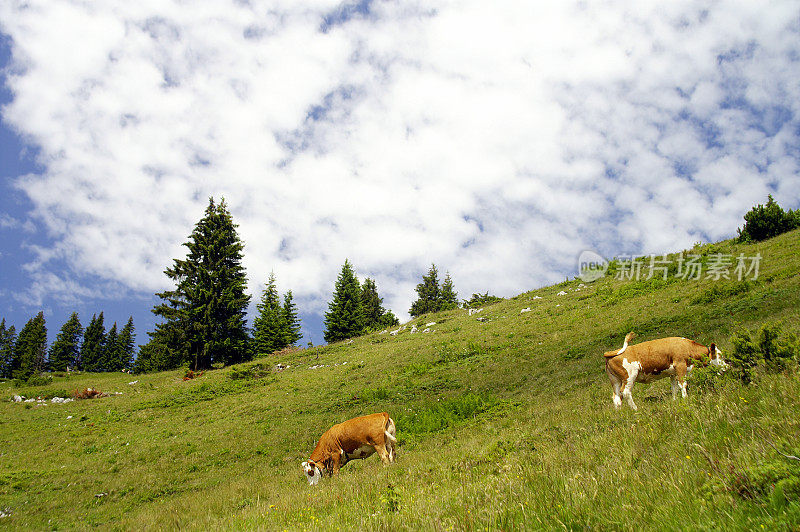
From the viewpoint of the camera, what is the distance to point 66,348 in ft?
332

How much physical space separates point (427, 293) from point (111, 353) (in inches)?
3291

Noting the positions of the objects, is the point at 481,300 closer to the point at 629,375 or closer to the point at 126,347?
the point at 629,375

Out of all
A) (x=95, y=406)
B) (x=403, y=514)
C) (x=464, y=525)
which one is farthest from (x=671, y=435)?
(x=95, y=406)

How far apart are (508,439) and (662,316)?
18.3 m

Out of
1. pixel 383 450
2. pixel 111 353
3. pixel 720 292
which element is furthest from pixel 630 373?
pixel 111 353

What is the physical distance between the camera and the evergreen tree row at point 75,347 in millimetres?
94688

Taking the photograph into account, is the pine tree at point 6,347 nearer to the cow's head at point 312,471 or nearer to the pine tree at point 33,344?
the pine tree at point 33,344

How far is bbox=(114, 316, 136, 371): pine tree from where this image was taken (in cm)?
10444

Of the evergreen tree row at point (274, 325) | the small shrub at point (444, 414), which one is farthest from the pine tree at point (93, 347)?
the small shrub at point (444, 414)

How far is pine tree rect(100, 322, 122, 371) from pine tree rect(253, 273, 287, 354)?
6331cm

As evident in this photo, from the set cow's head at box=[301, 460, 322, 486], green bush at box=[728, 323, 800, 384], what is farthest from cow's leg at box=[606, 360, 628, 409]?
cow's head at box=[301, 460, 322, 486]

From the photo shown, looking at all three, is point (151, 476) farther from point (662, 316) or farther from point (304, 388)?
point (662, 316)

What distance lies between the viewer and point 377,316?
8438 centimetres

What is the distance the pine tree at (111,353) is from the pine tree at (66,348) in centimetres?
651
